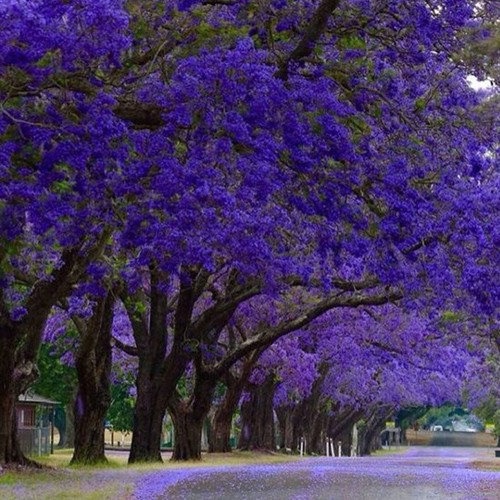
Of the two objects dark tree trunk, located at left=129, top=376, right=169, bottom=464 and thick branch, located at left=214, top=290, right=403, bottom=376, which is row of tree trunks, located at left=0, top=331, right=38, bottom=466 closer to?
dark tree trunk, located at left=129, top=376, right=169, bottom=464

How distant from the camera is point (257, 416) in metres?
47.6

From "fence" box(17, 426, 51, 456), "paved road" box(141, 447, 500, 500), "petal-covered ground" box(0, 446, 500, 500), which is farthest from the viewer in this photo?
"fence" box(17, 426, 51, 456)

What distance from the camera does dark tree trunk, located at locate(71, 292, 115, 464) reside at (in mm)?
28778

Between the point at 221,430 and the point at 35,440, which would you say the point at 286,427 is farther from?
the point at 221,430

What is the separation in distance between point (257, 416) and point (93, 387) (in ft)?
62.8

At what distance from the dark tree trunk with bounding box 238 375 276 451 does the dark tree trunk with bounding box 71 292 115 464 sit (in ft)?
52.3

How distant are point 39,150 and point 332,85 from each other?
3857 millimetres

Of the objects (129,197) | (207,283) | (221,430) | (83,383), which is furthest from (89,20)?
(221,430)

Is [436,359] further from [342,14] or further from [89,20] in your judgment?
[89,20]

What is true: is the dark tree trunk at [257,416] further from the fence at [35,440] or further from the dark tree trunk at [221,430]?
the fence at [35,440]

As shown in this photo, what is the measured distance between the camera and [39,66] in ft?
40.4

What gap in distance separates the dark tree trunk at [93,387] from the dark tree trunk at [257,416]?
1595 centimetres

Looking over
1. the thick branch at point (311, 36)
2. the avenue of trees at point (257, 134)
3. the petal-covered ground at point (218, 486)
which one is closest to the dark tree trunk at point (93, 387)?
the petal-covered ground at point (218, 486)

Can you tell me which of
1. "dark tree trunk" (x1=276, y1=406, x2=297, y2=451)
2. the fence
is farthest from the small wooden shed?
"dark tree trunk" (x1=276, y1=406, x2=297, y2=451)
